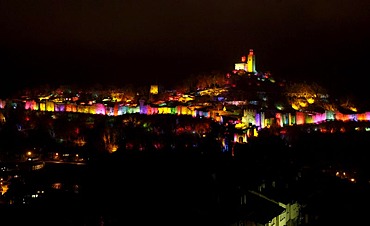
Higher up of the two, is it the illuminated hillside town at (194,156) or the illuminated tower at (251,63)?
the illuminated tower at (251,63)

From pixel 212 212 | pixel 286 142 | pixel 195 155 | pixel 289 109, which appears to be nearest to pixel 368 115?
pixel 289 109

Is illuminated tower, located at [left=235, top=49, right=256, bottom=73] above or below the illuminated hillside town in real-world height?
above

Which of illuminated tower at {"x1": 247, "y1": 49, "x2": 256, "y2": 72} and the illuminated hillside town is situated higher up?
illuminated tower at {"x1": 247, "y1": 49, "x2": 256, "y2": 72}

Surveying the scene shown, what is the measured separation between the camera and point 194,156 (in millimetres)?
14023

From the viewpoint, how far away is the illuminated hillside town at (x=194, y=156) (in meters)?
8.56

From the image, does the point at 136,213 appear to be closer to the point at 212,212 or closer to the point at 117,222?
the point at 117,222

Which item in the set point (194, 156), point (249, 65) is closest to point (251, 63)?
point (249, 65)

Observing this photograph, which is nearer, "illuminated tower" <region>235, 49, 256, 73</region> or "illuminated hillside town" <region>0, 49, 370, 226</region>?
"illuminated hillside town" <region>0, 49, 370, 226</region>

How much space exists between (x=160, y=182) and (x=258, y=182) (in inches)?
87.3

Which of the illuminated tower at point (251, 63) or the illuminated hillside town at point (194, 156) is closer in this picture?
the illuminated hillside town at point (194, 156)

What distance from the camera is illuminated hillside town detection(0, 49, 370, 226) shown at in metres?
8.56

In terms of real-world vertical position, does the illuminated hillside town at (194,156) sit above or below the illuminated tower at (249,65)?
below

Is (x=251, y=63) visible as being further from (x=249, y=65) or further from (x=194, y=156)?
(x=194, y=156)

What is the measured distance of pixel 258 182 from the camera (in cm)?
952
